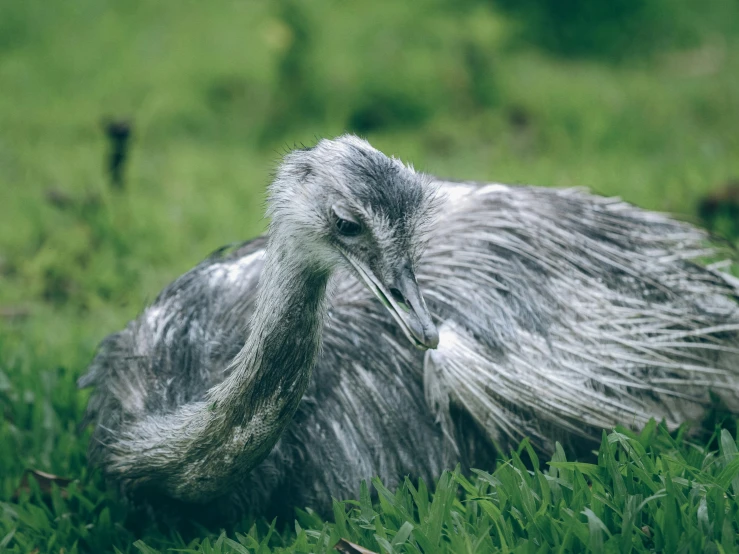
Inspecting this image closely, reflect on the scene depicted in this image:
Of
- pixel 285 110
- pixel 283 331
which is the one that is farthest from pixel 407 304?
pixel 285 110

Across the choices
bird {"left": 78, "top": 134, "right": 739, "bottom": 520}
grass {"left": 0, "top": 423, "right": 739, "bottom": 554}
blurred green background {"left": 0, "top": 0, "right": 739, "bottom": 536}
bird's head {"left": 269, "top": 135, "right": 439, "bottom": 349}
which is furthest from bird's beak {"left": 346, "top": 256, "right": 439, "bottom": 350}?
blurred green background {"left": 0, "top": 0, "right": 739, "bottom": 536}

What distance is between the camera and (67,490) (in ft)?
11.0

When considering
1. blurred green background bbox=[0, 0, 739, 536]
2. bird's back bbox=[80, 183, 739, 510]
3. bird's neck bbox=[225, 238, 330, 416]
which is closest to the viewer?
bird's neck bbox=[225, 238, 330, 416]

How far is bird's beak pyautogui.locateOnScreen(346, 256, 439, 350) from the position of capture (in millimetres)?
2355

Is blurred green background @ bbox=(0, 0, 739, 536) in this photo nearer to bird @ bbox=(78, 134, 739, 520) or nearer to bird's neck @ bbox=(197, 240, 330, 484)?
bird @ bbox=(78, 134, 739, 520)

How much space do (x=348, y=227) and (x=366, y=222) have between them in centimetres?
6

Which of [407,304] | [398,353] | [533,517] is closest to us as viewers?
[407,304]

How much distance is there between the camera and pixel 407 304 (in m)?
2.41

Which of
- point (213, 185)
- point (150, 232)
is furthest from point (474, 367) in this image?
point (213, 185)

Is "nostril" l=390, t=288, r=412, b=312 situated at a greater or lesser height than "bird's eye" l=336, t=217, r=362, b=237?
lesser

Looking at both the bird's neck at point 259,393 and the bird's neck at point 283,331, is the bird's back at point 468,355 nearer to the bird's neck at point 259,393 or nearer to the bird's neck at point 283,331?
the bird's neck at point 259,393

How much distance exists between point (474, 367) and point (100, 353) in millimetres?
1344

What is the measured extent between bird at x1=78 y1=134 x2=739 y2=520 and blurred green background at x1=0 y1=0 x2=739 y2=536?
1696 mm

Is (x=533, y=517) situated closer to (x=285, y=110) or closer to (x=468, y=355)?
(x=468, y=355)
